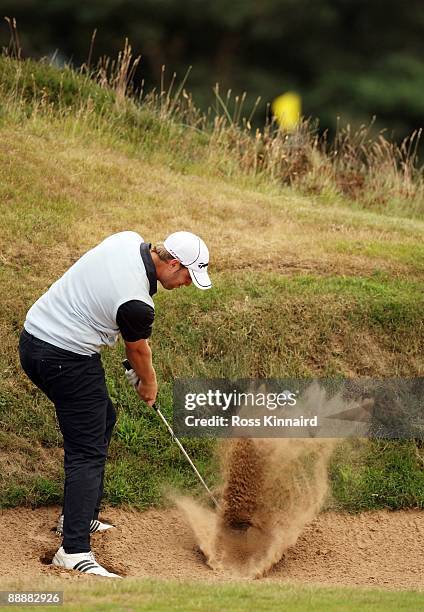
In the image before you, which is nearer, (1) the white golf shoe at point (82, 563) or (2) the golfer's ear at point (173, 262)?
(2) the golfer's ear at point (173, 262)

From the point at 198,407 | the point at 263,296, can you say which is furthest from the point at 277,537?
the point at 263,296

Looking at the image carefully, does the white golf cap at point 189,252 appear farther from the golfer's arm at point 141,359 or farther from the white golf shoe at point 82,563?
the white golf shoe at point 82,563

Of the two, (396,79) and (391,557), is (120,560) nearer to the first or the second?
(391,557)

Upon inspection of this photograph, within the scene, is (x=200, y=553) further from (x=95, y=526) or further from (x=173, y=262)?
(x=173, y=262)

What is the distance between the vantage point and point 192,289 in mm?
11227

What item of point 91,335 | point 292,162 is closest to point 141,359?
point 91,335

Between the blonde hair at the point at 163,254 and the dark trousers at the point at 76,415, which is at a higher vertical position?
the blonde hair at the point at 163,254

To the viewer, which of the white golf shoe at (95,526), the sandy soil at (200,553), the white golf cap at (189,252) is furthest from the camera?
the white golf shoe at (95,526)

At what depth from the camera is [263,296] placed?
36.7 feet

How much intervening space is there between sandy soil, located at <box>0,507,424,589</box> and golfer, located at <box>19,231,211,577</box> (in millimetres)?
484

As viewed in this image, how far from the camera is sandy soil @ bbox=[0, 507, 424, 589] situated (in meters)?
8.39

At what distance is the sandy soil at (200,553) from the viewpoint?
8.39 m

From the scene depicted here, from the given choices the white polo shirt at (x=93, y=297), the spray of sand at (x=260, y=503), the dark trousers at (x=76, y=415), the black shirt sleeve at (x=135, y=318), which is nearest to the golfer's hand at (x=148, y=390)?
the dark trousers at (x=76, y=415)

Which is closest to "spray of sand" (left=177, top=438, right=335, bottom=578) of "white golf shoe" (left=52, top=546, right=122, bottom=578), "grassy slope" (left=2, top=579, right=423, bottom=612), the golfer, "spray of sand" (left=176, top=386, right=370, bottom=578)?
"spray of sand" (left=176, top=386, right=370, bottom=578)
